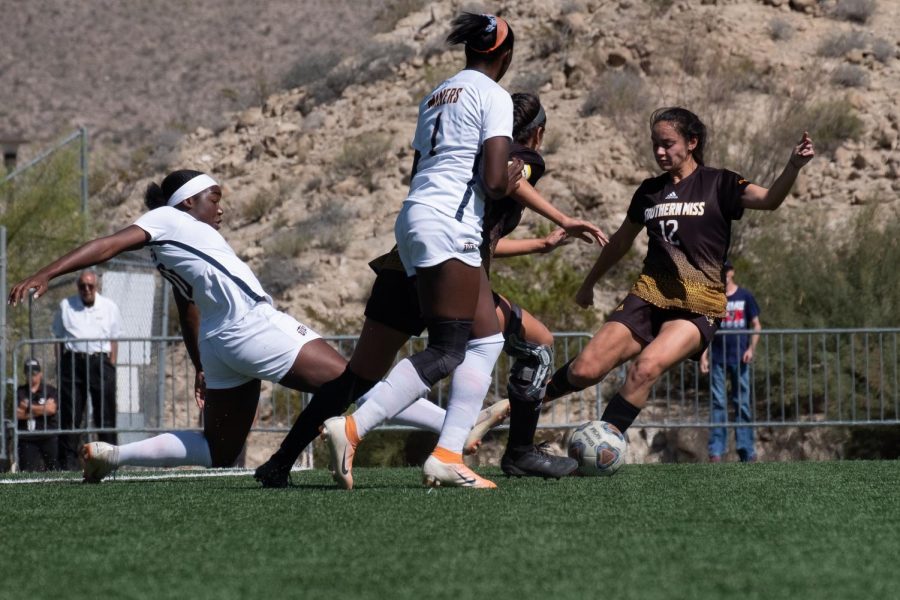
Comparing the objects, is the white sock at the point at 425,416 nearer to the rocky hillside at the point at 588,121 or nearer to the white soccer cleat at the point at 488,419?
the white soccer cleat at the point at 488,419

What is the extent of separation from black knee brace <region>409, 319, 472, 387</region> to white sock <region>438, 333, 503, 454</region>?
19 centimetres

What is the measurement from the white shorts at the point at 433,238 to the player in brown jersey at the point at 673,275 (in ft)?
5.55

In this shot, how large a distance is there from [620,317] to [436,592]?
14.1 ft

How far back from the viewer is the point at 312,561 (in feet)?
13.7

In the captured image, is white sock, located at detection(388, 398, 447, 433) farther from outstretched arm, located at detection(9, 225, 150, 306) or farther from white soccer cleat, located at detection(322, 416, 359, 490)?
outstretched arm, located at detection(9, 225, 150, 306)

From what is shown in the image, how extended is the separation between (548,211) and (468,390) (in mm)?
857

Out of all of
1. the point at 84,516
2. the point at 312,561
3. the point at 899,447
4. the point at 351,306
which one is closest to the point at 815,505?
the point at 312,561

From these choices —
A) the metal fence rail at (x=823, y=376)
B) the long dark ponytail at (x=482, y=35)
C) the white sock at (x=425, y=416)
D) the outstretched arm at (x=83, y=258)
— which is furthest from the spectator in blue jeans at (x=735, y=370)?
the outstretched arm at (x=83, y=258)

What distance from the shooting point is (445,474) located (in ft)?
20.2

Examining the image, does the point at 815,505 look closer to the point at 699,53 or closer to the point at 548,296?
the point at 548,296

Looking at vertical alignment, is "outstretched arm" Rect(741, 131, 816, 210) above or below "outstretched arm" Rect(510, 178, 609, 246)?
above

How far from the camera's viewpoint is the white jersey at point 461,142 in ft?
20.2

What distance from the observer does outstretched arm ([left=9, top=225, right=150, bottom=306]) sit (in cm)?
603

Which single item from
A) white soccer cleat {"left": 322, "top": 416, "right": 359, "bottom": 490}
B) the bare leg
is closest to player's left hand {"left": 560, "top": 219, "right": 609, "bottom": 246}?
white soccer cleat {"left": 322, "top": 416, "right": 359, "bottom": 490}
